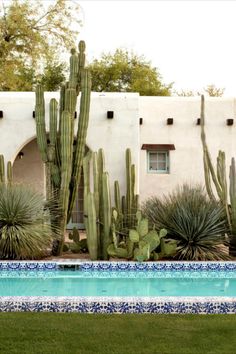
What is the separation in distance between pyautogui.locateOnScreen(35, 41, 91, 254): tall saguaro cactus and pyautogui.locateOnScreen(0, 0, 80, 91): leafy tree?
18.6 meters

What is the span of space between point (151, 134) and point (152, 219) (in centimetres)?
530

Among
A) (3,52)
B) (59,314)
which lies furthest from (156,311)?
(3,52)

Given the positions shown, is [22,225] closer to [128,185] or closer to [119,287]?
[119,287]

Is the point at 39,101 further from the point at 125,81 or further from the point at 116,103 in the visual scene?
the point at 125,81

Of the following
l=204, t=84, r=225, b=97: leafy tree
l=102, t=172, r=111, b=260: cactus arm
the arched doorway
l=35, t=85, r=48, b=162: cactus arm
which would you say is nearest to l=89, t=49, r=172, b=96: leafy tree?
l=204, t=84, r=225, b=97: leafy tree

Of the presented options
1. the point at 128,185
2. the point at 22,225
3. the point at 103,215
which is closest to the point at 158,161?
the point at 128,185

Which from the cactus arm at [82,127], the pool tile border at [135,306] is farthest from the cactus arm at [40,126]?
the pool tile border at [135,306]

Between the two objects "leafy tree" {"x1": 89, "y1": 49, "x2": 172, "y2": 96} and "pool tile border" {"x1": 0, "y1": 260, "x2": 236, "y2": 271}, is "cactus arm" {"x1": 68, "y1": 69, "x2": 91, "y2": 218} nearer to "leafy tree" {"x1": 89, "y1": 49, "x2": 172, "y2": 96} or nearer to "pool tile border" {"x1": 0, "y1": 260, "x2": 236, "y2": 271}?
"pool tile border" {"x1": 0, "y1": 260, "x2": 236, "y2": 271}

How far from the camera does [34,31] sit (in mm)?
32281

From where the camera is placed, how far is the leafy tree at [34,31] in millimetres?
31625

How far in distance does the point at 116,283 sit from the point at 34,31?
23904 millimetres

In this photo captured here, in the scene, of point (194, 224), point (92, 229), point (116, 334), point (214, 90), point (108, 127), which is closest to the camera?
point (116, 334)

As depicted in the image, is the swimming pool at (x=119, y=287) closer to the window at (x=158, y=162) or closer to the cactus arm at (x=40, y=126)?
the cactus arm at (x=40, y=126)

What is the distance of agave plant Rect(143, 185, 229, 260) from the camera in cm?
1284
